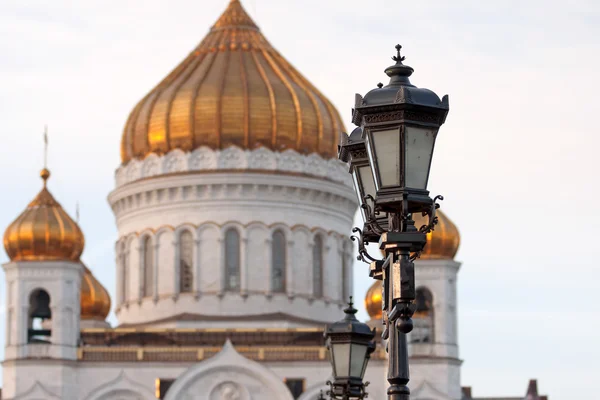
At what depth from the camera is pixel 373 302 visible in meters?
56.3

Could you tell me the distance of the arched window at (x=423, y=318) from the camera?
2199 inches

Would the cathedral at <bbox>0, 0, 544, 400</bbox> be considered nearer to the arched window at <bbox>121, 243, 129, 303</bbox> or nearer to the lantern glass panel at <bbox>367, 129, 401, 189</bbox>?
the arched window at <bbox>121, 243, 129, 303</bbox>

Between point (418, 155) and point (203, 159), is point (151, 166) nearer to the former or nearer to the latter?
point (203, 159)

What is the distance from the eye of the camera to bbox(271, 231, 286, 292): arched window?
2286 inches

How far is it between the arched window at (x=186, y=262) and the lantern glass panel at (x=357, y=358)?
41765 mm

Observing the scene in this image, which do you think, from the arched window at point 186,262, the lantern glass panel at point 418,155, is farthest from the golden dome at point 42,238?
the lantern glass panel at point 418,155

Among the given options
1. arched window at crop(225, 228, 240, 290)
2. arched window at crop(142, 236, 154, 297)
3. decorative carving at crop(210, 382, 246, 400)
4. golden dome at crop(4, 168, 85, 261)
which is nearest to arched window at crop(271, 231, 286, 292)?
arched window at crop(225, 228, 240, 290)

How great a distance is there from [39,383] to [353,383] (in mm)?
39058

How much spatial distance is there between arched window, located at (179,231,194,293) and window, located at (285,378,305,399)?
16.0ft

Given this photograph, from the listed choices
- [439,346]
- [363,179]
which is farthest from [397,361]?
[439,346]

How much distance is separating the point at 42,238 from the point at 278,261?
7.31 metres

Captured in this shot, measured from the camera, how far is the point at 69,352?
179ft

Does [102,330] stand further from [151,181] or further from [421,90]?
[421,90]

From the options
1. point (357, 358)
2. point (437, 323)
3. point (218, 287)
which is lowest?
point (357, 358)
